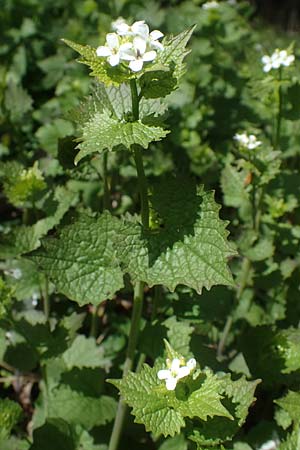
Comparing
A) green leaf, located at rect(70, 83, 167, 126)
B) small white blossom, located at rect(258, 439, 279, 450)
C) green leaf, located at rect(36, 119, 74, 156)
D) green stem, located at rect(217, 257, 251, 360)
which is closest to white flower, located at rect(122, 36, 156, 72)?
green leaf, located at rect(70, 83, 167, 126)

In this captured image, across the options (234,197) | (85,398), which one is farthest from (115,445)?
(234,197)

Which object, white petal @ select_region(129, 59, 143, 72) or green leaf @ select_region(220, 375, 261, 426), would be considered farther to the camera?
green leaf @ select_region(220, 375, 261, 426)

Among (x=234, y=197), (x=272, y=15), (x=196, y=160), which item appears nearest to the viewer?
(x=234, y=197)

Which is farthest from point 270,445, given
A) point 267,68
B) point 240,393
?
point 267,68

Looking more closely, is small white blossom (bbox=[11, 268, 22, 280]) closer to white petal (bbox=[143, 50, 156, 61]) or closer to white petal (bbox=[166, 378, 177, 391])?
white petal (bbox=[166, 378, 177, 391])

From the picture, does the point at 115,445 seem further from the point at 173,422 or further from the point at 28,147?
the point at 28,147

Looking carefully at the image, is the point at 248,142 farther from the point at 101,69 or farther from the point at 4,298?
the point at 4,298
